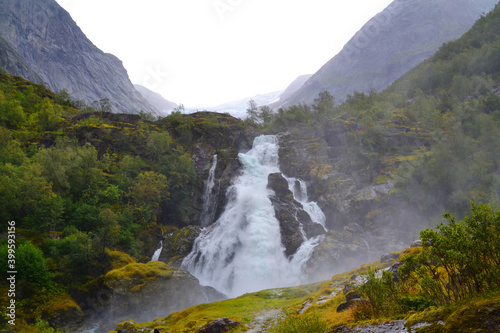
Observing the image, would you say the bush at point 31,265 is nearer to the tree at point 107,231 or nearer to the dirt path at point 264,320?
the tree at point 107,231

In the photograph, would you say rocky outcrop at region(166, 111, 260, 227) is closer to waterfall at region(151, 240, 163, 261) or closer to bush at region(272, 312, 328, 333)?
waterfall at region(151, 240, 163, 261)

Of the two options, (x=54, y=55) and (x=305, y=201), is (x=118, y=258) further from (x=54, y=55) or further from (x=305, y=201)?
(x=54, y=55)

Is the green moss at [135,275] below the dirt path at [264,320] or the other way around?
the other way around

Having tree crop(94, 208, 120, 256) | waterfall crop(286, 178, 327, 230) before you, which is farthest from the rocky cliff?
waterfall crop(286, 178, 327, 230)

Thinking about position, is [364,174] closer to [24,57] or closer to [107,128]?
[107,128]

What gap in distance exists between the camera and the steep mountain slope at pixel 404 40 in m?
161

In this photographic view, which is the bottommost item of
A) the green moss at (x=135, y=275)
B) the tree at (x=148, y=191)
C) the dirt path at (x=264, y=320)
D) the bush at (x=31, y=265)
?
the dirt path at (x=264, y=320)

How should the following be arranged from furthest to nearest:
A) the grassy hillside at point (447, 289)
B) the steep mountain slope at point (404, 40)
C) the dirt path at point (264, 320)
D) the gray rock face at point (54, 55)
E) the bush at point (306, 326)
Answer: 1. the steep mountain slope at point (404, 40)
2. the gray rock face at point (54, 55)
3. the dirt path at point (264, 320)
4. the bush at point (306, 326)
5. the grassy hillside at point (447, 289)

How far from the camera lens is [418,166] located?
35.6 m

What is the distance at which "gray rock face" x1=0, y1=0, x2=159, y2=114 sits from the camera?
4688 inches

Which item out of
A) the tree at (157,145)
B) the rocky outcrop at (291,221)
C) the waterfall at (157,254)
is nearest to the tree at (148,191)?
the waterfall at (157,254)

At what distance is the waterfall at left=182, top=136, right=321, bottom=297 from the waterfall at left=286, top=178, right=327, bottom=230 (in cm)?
582

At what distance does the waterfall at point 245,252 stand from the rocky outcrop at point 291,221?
0.82 m

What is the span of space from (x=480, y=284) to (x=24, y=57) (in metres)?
172
